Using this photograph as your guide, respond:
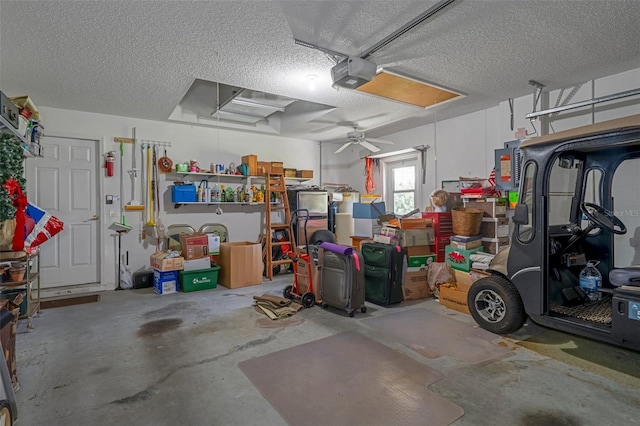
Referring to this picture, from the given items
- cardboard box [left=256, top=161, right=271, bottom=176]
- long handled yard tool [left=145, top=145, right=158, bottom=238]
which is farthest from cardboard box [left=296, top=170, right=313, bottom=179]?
long handled yard tool [left=145, top=145, right=158, bottom=238]

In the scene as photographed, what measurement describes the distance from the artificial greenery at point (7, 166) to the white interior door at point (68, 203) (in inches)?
63.8

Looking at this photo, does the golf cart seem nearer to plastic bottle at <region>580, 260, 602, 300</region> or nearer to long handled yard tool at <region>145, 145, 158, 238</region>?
plastic bottle at <region>580, 260, 602, 300</region>

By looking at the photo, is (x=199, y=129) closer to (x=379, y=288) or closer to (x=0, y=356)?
(x=379, y=288)

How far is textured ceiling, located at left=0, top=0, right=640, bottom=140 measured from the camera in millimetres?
2447

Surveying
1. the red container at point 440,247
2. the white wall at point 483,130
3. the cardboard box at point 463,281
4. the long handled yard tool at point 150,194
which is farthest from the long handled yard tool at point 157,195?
the cardboard box at point 463,281

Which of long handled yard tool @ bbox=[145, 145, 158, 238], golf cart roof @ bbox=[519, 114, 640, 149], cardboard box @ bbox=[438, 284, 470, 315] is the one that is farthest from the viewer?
long handled yard tool @ bbox=[145, 145, 158, 238]

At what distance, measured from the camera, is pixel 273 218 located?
646 centimetres

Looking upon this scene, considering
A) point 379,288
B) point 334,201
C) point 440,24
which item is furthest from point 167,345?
point 334,201

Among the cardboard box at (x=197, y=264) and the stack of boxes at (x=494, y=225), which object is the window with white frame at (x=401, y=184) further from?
the cardboard box at (x=197, y=264)

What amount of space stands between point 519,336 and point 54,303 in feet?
17.6

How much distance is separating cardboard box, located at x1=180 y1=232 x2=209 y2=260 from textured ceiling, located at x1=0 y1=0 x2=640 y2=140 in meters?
1.97

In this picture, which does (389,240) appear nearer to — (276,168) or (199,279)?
(276,168)

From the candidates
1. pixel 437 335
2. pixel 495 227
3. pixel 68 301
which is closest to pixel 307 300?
pixel 437 335

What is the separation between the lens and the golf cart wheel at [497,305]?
295 centimetres
